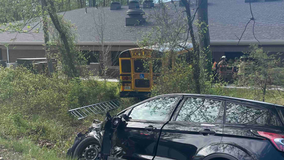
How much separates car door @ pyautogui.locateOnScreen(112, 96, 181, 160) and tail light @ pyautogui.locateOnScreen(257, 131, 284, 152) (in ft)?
4.65

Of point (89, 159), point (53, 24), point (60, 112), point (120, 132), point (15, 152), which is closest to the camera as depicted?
point (120, 132)

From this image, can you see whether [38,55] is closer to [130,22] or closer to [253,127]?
[130,22]

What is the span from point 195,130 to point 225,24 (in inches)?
602

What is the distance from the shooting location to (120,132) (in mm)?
4867

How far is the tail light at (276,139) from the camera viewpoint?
3.44 metres

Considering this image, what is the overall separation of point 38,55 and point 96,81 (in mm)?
13745

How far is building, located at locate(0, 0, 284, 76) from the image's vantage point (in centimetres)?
1584

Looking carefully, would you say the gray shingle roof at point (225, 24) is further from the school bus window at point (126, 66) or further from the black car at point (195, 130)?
the black car at point (195, 130)

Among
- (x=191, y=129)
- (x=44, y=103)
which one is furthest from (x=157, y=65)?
(x=191, y=129)

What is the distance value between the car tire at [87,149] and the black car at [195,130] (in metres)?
0.24

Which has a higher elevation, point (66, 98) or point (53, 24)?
point (53, 24)

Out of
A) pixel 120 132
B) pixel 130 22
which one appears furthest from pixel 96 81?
pixel 130 22

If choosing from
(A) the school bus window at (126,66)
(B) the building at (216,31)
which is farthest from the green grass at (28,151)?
(B) the building at (216,31)

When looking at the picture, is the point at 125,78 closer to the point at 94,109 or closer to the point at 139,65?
the point at 139,65
